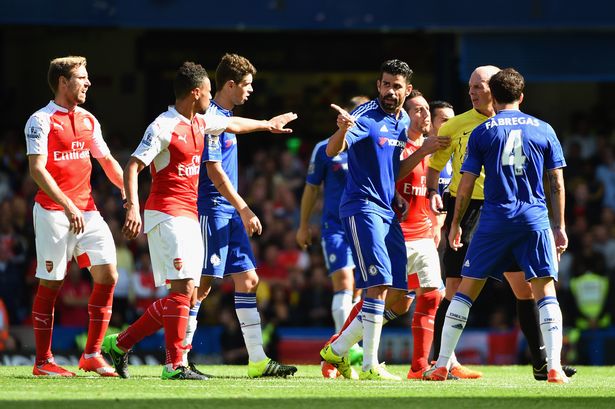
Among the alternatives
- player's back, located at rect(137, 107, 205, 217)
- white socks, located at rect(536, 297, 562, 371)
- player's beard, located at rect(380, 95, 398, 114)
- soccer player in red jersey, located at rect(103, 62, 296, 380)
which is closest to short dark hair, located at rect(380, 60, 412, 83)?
player's beard, located at rect(380, 95, 398, 114)

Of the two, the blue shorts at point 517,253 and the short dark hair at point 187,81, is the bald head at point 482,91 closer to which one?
the blue shorts at point 517,253

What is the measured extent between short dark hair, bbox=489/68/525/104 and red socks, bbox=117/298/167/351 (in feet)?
9.61

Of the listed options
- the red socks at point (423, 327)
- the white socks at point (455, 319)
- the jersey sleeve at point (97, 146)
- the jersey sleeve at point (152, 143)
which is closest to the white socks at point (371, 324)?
the white socks at point (455, 319)

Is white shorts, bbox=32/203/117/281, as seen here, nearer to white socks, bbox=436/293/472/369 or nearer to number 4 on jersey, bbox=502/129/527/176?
white socks, bbox=436/293/472/369

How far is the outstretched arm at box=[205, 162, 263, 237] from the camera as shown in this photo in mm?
9539

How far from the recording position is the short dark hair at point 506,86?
9.52m

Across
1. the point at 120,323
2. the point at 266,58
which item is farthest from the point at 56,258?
the point at 266,58

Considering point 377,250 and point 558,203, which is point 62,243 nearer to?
point 377,250

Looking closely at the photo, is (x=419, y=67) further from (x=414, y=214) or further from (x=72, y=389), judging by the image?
(x=72, y=389)

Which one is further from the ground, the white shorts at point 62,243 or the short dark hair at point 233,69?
the short dark hair at point 233,69

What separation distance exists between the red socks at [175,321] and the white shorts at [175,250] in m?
0.16

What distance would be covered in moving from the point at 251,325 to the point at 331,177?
228cm

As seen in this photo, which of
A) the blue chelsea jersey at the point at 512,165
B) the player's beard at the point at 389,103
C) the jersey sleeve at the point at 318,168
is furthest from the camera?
the jersey sleeve at the point at 318,168

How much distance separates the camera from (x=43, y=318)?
9969 mm
